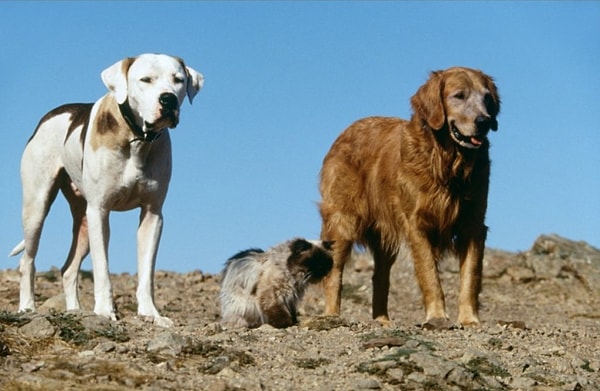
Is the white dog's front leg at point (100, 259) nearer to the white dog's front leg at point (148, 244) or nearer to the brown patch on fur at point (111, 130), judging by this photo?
the white dog's front leg at point (148, 244)

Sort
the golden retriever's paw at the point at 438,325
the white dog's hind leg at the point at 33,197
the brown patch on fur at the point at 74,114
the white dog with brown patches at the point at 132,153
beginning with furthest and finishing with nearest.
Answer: the white dog's hind leg at the point at 33,197
the brown patch on fur at the point at 74,114
the white dog with brown patches at the point at 132,153
the golden retriever's paw at the point at 438,325

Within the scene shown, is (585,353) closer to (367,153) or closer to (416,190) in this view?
(416,190)

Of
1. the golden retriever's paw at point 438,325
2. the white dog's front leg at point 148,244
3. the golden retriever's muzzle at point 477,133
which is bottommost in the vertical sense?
the golden retriever's paw at point 438,325

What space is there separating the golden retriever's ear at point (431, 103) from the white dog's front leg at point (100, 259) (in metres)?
3.09

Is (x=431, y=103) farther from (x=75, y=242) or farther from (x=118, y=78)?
(x=75, y=242)

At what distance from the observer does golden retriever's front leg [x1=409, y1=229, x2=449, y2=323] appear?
36.2 ft

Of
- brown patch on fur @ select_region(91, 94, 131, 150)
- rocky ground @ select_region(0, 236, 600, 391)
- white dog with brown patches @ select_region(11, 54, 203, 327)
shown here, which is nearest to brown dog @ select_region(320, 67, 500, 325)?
rocky ground @ select_region(0, 236, 600, 391)

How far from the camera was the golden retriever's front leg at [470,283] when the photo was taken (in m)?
11.1

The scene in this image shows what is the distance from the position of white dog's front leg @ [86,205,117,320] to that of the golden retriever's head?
3.15 meters

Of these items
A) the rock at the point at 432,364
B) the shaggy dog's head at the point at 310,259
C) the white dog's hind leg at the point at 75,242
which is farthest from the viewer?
the white dog's hind leg at the point at 75,242

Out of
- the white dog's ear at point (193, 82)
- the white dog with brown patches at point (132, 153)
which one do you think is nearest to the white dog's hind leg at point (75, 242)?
the white dog with brown patches at point (132, 153)

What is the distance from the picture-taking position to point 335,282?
12672mm

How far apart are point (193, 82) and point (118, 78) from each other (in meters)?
0.73

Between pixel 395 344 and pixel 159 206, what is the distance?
297 centimetres
